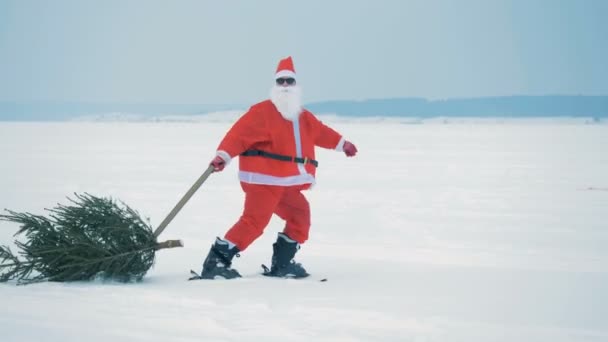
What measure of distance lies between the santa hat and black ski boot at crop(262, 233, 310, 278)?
3.36 feet

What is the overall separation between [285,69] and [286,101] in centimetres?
28

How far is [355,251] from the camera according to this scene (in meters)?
5.79

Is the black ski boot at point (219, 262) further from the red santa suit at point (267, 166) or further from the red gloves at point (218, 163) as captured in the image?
the red gloves at point (218, 163)

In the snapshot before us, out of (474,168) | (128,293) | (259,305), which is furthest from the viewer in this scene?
(474,168)

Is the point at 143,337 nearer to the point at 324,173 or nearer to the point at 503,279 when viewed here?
the point at 503,279

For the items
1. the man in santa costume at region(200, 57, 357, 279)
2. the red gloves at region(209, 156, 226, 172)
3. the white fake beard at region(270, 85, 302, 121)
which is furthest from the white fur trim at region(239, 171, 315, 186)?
the white fake beard at region(270, 85, 302, 121)

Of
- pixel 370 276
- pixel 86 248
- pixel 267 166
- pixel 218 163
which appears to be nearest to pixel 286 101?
pixel 267 166

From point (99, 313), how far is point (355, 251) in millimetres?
2645

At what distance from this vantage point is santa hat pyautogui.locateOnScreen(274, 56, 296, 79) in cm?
483

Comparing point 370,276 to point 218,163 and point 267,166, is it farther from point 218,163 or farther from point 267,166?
point 218,163

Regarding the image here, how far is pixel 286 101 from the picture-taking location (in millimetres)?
4676

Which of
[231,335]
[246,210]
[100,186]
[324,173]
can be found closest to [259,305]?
[231,335]

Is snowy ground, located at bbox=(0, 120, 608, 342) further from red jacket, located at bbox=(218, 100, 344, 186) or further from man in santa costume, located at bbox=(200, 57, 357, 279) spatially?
red jacket, located at bbox=(218, 100, 344, 186)

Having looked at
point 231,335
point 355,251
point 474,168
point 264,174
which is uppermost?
point 264,174
